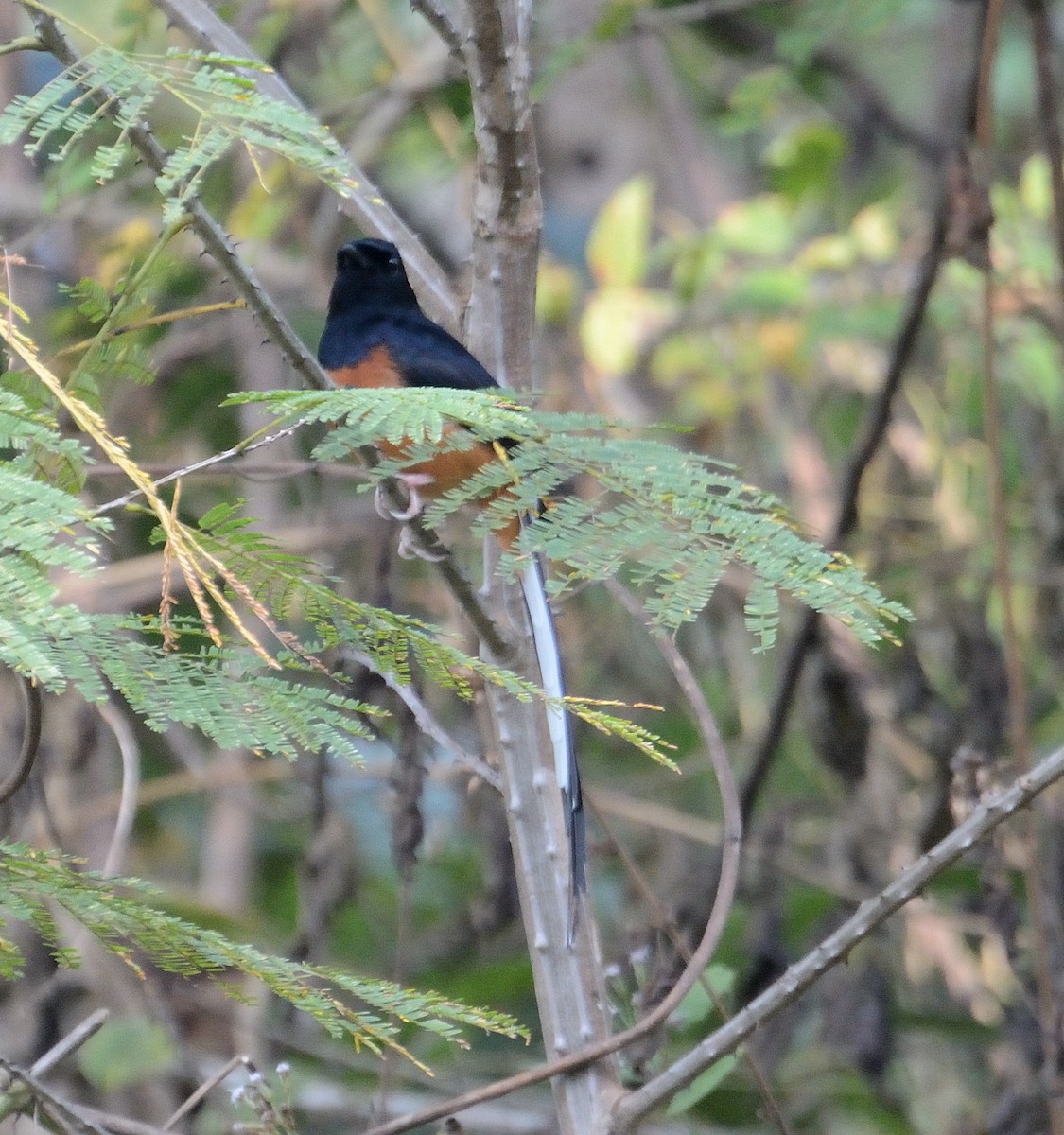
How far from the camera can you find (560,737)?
2.22 m

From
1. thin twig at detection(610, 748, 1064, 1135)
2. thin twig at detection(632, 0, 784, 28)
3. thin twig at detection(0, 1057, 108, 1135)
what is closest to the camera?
thin twig at detection(0, 1057, 108, 1135)

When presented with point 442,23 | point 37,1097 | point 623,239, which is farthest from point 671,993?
point 623,239

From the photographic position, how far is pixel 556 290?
16.9ft

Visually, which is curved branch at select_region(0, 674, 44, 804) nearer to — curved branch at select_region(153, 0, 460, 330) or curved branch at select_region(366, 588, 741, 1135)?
curved branch at select_region(366, 588, 741, 1135)

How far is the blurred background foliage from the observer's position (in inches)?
147

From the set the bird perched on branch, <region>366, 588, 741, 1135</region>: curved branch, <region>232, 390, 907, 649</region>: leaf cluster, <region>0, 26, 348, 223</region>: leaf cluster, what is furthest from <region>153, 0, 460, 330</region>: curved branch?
<region>0, 26, 348, 223</region>: leaf cluster

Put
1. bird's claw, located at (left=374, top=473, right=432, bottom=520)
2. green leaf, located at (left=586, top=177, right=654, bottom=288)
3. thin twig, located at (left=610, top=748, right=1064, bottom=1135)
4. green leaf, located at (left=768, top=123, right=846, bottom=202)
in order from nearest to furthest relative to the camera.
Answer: thin twig, located at (left=610, top=748, right=1064, bottom=1135), bird's claw, located at (left=374, top=473, right=432, bottom=520), green leaf, located at (left=768, top=123, right=846, bottom=202), green leaf, located at (left=586, top=177, right=654, bottom=288)

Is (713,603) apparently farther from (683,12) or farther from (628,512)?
(628,512)

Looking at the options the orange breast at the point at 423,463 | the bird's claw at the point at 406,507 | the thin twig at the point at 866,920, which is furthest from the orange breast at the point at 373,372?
the thin twig at the point at 866,920

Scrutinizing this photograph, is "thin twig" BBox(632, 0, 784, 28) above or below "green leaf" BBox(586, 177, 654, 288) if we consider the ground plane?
above

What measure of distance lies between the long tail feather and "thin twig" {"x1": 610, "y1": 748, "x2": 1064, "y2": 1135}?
323mm

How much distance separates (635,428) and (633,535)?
20 centimetres

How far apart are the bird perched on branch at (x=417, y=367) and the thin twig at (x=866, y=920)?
0.32 metres

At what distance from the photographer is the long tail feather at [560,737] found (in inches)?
83.4
